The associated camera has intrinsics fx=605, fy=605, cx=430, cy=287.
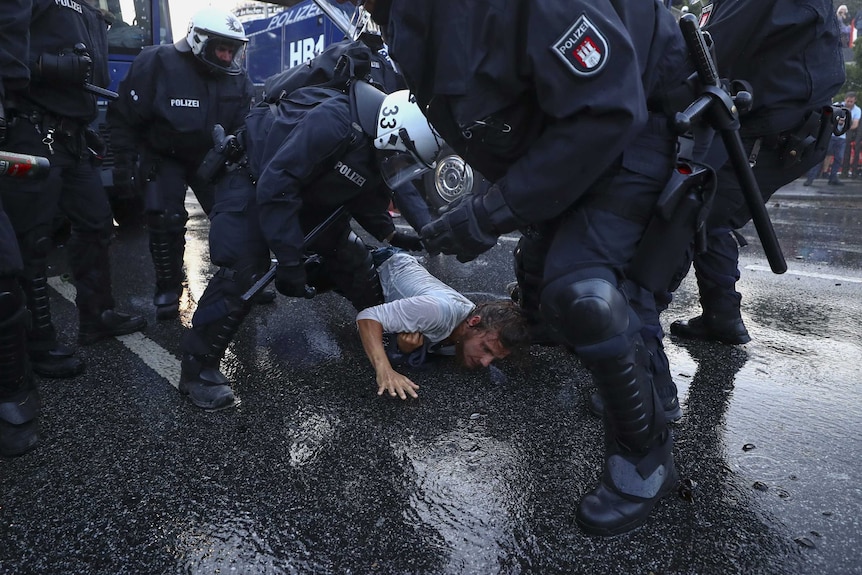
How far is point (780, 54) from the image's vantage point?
2830mm

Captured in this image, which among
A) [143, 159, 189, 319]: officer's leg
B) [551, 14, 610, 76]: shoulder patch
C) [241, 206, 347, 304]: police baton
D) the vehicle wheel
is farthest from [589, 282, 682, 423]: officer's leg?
the vehicle wheel

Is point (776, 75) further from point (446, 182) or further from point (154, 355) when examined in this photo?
point (446, 182)

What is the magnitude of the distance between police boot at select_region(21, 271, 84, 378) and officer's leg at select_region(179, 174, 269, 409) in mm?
710

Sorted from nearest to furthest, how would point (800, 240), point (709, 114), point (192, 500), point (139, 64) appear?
point (709, 114)
point (192, 500)
point (139, 64)
point (800, 240)

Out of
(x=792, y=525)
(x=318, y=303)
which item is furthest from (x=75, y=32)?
(x=792, y=525)

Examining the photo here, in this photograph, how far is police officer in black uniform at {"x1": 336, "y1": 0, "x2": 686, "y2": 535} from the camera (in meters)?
1.51

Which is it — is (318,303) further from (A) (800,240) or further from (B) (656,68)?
(A) (800,240)

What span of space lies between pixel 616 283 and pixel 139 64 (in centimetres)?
368

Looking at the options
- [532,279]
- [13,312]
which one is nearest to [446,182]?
[532,279]

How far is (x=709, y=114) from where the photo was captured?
183cm

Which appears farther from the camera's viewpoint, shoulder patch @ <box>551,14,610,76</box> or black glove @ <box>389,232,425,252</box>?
black glove @ <box>389,232,425,252</box>

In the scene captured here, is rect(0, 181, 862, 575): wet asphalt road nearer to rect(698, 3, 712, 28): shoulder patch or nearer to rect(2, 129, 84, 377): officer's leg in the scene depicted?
rect(2, 129, 84, 377): officer's leg

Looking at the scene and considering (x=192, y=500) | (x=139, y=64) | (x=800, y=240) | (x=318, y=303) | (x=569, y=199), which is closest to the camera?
(x=569, y=199)

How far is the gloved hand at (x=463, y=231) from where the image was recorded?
1812mm
